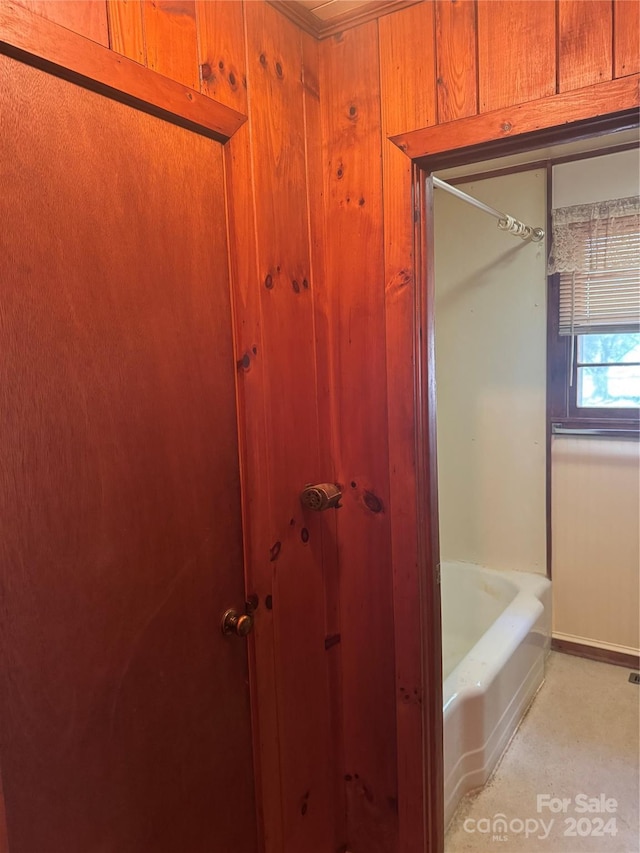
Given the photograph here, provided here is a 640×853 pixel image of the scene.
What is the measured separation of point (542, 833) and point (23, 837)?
163cm

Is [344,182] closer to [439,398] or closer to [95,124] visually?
[95,124]

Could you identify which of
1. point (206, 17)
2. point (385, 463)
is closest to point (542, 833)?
point (385, 463)

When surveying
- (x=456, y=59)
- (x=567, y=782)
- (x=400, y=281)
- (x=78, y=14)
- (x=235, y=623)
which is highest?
(x=456, y=59)

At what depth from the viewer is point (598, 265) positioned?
2504 millimetres

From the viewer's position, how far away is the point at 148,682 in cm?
101

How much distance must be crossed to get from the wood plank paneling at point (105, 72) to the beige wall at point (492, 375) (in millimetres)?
1889

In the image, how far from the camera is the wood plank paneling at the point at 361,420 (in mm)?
1332

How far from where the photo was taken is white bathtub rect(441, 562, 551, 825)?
189 centimetres

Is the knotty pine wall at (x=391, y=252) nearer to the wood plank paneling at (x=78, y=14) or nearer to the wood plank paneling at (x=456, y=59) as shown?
the wood plank paneling at (x=456, y=59)

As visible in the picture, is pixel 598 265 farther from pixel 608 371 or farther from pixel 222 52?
pixel 222 52

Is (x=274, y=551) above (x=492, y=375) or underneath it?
underneath

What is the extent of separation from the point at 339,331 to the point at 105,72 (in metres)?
0.73

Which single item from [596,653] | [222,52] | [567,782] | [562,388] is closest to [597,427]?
[562,388]

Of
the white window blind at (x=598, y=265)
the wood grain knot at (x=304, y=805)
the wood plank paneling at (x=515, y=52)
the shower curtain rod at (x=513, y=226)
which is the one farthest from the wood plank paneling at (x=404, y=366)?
the white window blind at (x=598, y=265)
